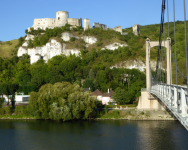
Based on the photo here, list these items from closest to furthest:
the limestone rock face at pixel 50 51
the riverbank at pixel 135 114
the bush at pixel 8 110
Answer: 1. the riverbank at pixel 135 114
2. the bush at pixel 8 110
3. the limestone rock face at pixel 50 51

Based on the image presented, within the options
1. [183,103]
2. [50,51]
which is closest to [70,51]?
[50,51]

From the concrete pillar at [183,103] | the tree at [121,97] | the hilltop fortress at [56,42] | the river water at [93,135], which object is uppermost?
the hilltop fortress at [56,42]

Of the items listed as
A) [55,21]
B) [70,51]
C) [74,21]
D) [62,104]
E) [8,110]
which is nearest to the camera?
[62,104]

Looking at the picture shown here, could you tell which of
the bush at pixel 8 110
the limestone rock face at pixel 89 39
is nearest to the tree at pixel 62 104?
the bush at pixel 8 110

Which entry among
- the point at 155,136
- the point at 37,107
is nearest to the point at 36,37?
the point at 37,107

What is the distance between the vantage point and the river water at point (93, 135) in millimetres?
12398

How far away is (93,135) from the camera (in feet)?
47.6

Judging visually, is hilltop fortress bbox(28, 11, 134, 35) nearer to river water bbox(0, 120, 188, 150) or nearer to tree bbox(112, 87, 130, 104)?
tree bbox(112, 87, 130, 104)

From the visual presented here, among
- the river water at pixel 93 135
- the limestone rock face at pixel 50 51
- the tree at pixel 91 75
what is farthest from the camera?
the limestone rock face at pixel 50 51

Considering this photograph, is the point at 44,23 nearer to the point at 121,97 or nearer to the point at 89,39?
the point at 89,39

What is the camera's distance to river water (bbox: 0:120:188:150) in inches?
488

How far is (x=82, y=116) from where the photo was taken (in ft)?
63.0

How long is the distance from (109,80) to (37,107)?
19.5 metres

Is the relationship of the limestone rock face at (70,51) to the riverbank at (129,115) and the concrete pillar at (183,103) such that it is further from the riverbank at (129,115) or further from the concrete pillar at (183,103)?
the concrete pillar at (183,103)
